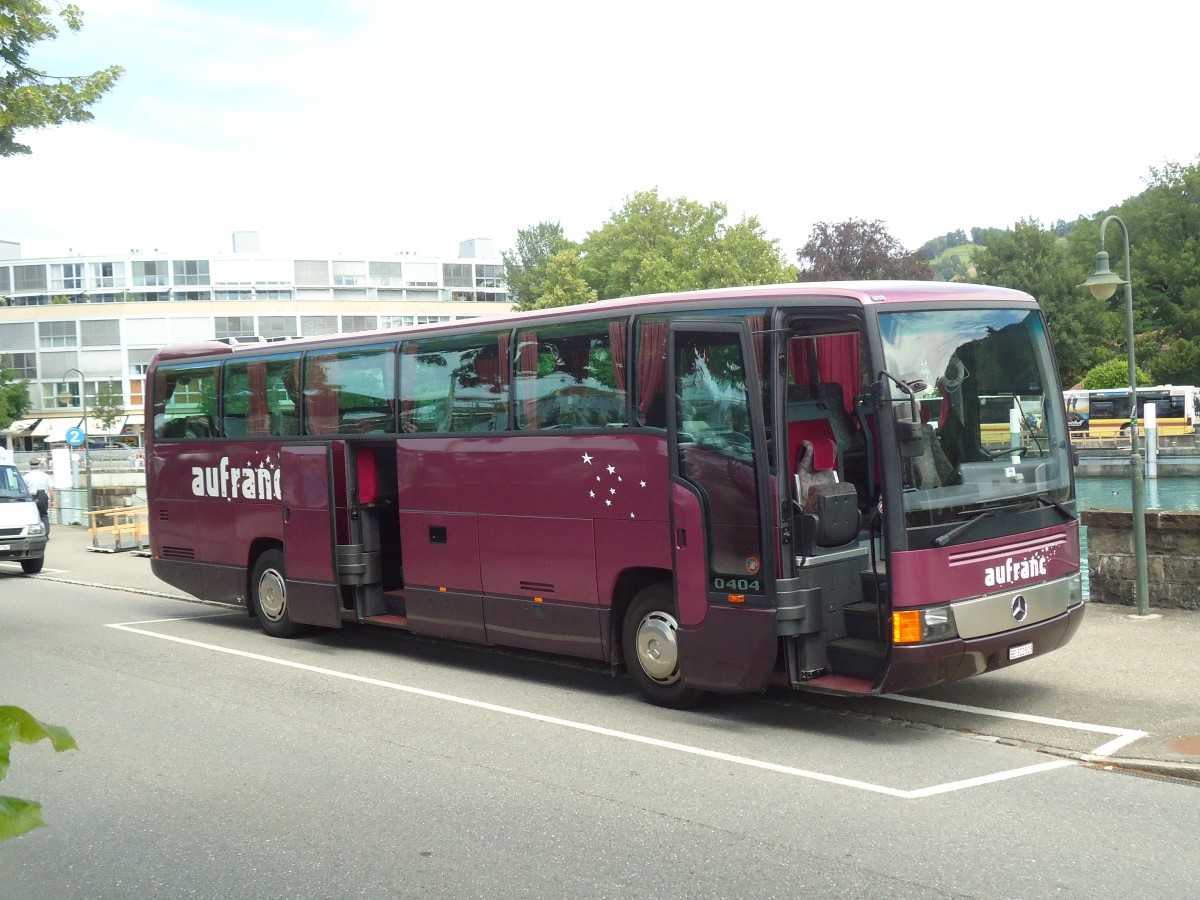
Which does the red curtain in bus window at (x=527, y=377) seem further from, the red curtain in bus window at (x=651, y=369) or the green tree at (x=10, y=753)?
the green tree at (x=10, y=753)

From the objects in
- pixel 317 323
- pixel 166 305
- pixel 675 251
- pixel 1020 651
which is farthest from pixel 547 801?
pixel 166 305

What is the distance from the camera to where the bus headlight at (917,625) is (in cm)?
776

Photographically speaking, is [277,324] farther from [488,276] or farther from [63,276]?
[488,276]

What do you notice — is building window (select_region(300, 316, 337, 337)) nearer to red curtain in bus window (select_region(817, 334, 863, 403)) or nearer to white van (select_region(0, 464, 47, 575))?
white van (select_region(0, 464, 47, 575))

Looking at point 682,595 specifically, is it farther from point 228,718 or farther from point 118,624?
point 118,624

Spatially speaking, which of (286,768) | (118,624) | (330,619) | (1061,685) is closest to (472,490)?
(330,619)

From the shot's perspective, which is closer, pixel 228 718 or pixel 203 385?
pixel 228 718

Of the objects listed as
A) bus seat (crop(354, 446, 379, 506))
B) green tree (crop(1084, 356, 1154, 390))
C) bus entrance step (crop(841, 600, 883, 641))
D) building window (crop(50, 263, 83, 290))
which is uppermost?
building window (crop(50, 263, 83, 290))

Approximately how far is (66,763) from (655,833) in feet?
14.4

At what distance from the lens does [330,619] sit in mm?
12898

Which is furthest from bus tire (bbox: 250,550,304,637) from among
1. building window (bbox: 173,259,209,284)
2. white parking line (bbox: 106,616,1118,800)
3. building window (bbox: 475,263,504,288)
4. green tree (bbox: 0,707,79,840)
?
building window (bbox: 475,263,504,288)

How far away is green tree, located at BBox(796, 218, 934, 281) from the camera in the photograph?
68.8 metres

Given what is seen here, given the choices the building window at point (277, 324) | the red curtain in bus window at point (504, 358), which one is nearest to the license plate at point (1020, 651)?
the red curtain in bus window at point (504, 358)

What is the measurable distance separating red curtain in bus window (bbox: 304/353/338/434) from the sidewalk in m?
6.96
